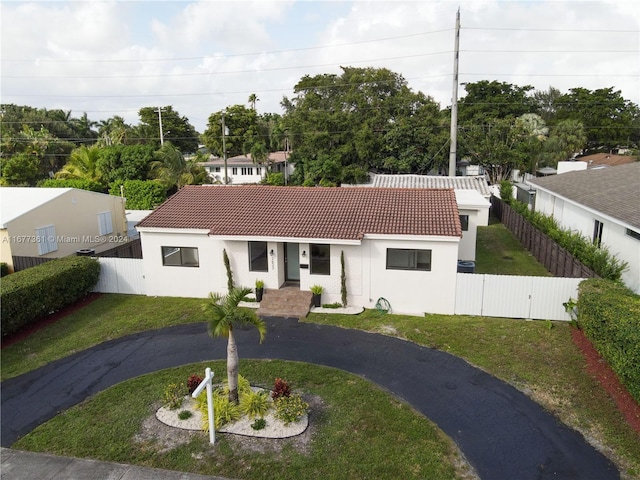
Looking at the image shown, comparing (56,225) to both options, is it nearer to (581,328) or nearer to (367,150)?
(581,328)

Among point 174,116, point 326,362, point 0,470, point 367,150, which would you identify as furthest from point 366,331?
point 174,116

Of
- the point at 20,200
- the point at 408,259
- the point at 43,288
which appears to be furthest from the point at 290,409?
the point at 20,200

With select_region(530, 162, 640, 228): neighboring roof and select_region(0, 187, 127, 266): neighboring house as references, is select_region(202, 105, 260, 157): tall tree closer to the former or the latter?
select_region(0, 187, 127, 266): neighboring house

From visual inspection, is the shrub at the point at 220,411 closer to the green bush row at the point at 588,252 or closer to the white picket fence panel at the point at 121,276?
the white picket fence panel at the point at 121,276

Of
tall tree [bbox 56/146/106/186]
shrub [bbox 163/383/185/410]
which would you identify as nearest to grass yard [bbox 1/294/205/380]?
shrub [bbox 163/383/185/410]

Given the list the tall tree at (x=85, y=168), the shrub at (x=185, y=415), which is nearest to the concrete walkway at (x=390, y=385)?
the shrub at (x=185, y=415)

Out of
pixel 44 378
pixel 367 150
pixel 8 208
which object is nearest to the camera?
pixel 44 378
